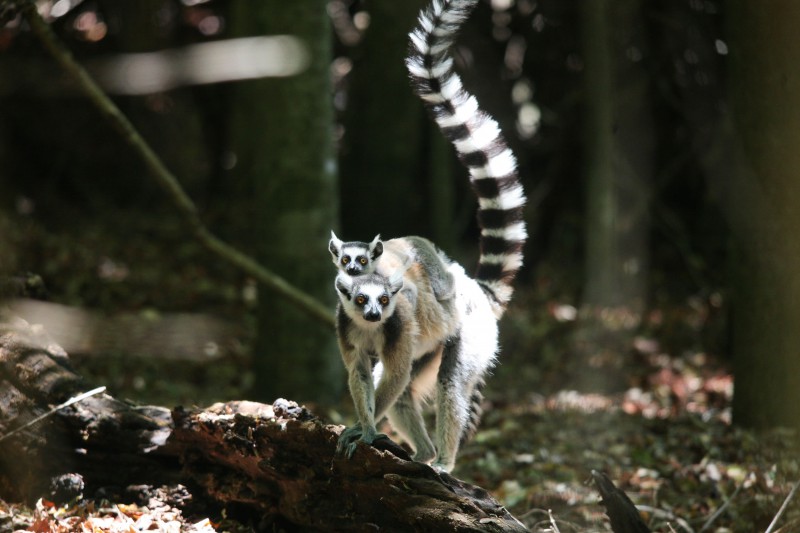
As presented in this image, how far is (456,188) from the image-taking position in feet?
45.8

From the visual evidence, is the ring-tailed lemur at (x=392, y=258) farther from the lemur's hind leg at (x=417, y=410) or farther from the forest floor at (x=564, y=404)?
the forest floor at (x=564, y=404)

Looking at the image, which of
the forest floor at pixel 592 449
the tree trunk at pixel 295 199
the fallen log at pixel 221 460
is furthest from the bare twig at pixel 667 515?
the tree trunk at pixel 295 199

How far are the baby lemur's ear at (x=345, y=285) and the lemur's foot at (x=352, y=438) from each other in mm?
809

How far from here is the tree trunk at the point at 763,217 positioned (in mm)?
6797

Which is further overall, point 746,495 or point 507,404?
point 507,404


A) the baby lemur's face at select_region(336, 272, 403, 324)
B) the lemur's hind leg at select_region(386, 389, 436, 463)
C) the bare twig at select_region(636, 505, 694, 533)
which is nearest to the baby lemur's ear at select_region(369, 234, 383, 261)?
the baby lemur's face at select_region(336, 272, 403, 324)

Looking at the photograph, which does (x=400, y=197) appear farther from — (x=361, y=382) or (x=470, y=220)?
(x=361, y=382)

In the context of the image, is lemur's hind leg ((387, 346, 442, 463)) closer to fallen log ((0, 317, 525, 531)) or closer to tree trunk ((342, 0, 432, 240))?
fallen log ((0, 317, 525, 531))

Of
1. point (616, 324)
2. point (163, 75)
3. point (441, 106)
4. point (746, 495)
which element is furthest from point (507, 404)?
point (163, 75)

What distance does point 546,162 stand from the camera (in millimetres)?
A: 13922

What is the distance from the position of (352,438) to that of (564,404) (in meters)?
5.16

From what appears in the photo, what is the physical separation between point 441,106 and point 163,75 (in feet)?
11.3

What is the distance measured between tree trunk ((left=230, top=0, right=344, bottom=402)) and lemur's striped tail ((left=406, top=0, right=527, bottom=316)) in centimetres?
231

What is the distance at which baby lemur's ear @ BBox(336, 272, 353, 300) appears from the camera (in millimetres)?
4836
